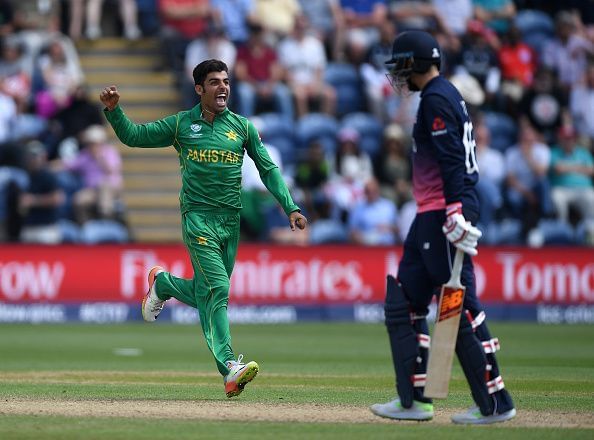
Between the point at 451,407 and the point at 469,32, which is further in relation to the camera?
the point at 469,32

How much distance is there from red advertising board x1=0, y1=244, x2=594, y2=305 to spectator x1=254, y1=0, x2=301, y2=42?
4490 mm

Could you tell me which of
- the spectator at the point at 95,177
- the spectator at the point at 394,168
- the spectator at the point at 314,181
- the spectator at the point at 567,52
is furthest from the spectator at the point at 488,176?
the spectator at the point at 95,177

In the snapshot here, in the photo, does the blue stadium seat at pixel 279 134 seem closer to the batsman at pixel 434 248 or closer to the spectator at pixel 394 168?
the spectator at pixel 394 168

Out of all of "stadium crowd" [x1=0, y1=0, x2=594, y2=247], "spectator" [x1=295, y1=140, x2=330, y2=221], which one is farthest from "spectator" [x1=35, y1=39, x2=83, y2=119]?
"spectator" [x1=295, y1=140, x2=330, y2=221]

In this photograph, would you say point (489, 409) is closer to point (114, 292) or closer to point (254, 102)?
point (114, 292)

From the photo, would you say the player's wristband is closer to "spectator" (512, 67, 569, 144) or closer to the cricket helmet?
the cricket helmet

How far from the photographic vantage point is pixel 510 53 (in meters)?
22.9

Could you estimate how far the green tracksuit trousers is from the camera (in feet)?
29.4

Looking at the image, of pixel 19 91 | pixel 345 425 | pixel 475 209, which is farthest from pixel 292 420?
pixel 19 91

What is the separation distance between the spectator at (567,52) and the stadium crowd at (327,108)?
0.08ft

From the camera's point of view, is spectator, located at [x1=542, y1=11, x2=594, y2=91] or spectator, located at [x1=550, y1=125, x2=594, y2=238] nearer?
spectator, located at [x1=550, y1=125, x2=594, y2=238]

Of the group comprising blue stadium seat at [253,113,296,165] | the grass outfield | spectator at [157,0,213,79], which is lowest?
the grass outfield

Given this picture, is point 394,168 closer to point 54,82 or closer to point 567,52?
point 567,52

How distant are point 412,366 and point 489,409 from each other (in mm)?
502
